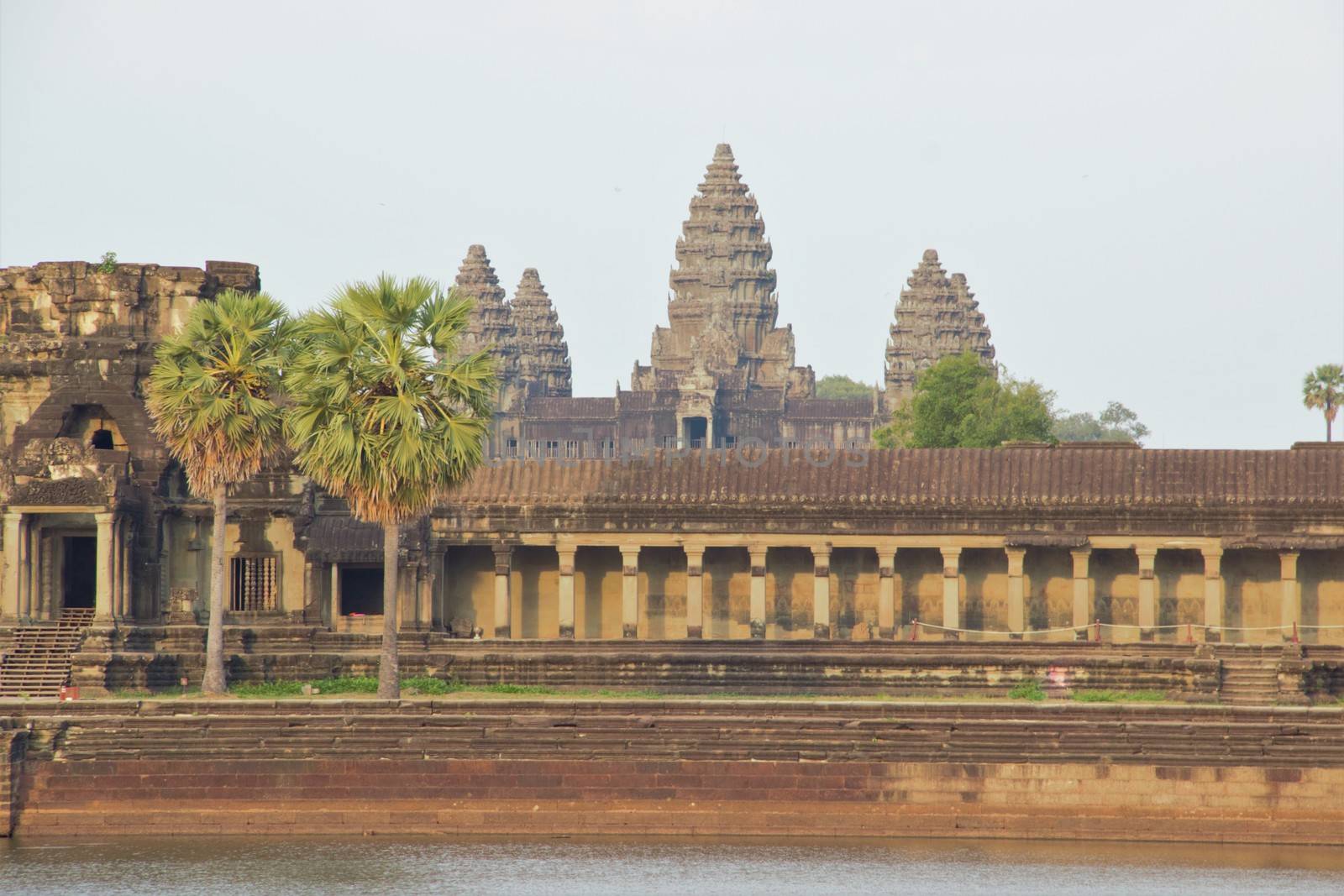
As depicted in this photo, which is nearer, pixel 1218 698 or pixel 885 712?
pixel 885 712

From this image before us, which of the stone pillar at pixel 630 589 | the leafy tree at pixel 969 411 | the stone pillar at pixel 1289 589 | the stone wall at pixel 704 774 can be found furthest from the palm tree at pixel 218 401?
the leafy tree at pixel 969 411

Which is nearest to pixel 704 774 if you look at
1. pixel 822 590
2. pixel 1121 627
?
pixel 822 590

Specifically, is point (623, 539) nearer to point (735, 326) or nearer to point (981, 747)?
point (981, 747)

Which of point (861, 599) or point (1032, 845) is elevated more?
point (861, 599)

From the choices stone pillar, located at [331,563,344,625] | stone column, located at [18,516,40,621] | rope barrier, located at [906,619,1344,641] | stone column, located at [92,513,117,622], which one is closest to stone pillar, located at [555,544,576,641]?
stone pillar, located at [331,563,344,625]

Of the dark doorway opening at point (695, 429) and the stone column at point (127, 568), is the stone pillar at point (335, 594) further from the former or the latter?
the dark doorway opening at point (695, 429)

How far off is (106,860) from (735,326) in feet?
508

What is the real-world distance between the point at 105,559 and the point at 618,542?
38.6ft

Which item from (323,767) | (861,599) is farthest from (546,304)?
(323,767)

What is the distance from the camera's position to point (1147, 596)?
5647 centimetres

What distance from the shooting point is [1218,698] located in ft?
157

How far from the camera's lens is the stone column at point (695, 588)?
187 ft

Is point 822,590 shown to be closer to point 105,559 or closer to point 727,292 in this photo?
point 105,559

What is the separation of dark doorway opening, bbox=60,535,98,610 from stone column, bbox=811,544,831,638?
49.3ft
